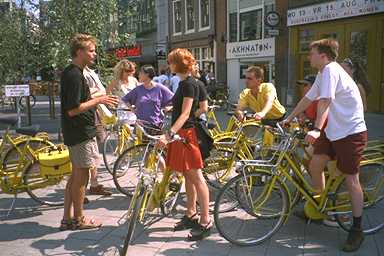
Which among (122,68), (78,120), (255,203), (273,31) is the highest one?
(273,31)

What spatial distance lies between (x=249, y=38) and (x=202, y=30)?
4.13m

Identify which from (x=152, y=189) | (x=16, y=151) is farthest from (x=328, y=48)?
(x=16, y=151)

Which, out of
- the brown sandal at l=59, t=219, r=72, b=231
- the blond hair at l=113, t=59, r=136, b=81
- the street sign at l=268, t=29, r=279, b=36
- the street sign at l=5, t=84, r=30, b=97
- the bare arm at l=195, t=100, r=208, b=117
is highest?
the street sign at l=268, t=29, r=279, b=36

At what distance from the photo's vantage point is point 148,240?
4277 millimetres

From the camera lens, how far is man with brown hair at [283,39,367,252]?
3.85 m

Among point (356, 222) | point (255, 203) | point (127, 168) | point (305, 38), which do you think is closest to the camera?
point (356, 222)

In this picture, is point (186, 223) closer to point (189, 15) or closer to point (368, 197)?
point (368, 197)

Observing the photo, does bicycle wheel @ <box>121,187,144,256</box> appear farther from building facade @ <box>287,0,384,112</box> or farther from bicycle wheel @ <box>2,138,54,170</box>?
building facade @ <box>287,0,384,112</box>

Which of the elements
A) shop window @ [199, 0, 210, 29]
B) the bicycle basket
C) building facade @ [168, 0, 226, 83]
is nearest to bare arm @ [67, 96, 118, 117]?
the bicycle basket

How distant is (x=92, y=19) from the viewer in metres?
8.80

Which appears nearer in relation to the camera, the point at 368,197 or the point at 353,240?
the point at 353,240

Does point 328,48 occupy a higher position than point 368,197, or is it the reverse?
point 328,48

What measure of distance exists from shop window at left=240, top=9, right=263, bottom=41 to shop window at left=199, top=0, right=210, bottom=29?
10.00ft

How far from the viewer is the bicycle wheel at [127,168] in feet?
17.9
